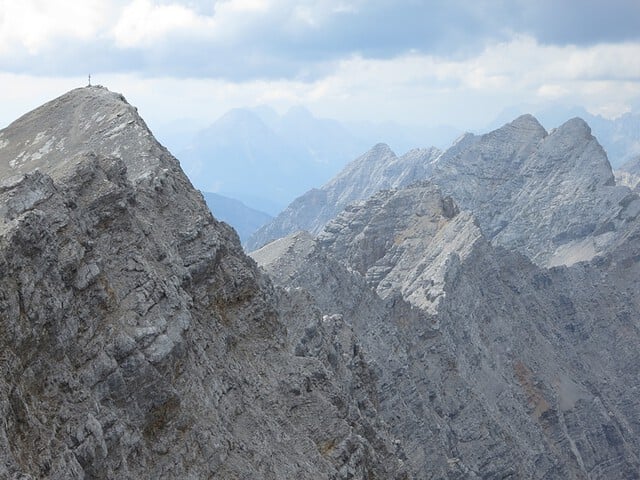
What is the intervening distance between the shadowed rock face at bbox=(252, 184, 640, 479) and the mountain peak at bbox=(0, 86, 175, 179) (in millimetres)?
26915

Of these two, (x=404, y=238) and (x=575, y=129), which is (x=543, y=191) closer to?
(x=575, y=129)

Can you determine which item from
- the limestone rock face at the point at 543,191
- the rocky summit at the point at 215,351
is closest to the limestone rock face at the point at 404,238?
the rocky summit at the point at 215,351

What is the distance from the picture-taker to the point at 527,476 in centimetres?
7550

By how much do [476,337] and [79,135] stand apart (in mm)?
60743

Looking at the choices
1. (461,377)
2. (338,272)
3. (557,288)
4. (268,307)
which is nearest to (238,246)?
(268,307)

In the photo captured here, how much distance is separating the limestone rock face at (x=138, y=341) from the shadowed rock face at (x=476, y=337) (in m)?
24.5

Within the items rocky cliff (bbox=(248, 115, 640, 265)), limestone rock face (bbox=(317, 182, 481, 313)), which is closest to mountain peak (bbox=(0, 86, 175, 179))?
limestone rock face (bbox=(317, 182, 481, 313))

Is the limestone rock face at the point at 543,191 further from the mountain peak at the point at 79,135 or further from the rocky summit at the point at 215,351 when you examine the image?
the mountain peak at the point at 79,135

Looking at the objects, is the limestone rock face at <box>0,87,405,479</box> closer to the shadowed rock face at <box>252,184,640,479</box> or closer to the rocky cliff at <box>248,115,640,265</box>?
the shadowed rock face at <box>252,184,640,479</box>

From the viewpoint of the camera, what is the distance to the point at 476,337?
292 feet

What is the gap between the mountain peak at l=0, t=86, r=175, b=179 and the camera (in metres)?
35.2

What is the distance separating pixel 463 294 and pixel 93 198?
70.3 meters

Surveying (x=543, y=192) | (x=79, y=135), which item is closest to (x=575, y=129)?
(x=543, y=192)

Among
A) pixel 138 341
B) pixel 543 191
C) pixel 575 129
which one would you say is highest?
pixel 575 129
